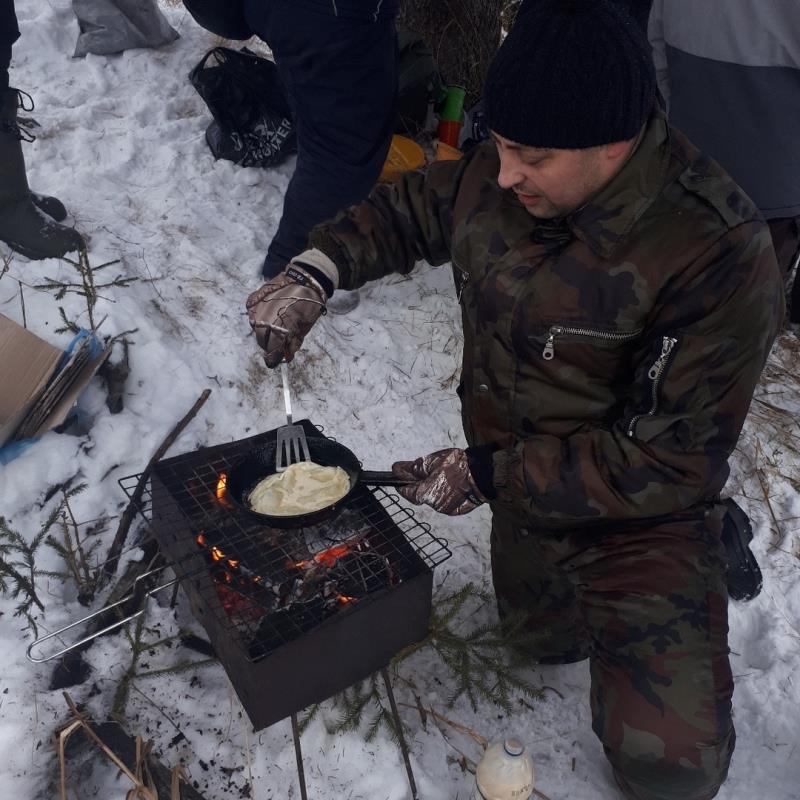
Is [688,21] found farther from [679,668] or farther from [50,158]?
[50,158]

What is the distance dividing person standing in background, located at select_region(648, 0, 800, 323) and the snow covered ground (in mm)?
1602

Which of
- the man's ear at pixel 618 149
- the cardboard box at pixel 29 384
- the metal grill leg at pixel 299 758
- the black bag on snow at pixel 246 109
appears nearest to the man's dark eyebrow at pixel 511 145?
the man's ear at pixel 618 149

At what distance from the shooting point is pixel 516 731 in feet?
9.15

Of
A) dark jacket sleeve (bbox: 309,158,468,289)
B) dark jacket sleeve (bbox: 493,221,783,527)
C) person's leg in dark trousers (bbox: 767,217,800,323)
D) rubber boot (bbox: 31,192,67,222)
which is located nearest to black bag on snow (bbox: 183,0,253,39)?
rubber boot (bbox: 31,192,67,222)

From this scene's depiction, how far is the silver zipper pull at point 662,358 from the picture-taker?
214 centimetres

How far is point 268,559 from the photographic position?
8.39ft

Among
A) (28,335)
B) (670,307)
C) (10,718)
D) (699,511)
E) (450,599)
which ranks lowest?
(450,599)

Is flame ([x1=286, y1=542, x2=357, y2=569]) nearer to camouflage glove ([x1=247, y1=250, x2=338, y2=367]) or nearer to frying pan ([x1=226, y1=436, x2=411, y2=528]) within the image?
frying pan ([x1=226, y1=436, x2=411, y2=528])

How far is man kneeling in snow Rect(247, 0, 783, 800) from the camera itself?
2.06 m

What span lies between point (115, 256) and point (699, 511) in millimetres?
3419

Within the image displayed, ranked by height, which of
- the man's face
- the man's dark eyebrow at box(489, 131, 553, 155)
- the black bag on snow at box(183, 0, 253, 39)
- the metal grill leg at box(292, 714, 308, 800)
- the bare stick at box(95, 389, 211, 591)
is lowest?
the metal grill leg at box(292, 714, 308, 800)

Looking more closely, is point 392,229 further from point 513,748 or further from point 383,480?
point 513,748

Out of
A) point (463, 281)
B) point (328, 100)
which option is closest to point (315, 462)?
point (463, 281)

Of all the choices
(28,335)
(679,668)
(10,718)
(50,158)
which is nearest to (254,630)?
(10,718)
